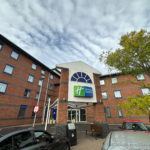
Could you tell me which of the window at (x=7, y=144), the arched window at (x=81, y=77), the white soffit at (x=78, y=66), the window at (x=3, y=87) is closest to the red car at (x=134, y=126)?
the arched window at (x=81, y=77)

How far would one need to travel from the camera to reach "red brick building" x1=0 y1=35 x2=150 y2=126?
8.67 meters

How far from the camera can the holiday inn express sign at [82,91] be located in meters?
8.47

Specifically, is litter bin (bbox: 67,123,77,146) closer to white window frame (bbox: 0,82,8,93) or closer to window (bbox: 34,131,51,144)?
window (bbox: 34,131,51,144)

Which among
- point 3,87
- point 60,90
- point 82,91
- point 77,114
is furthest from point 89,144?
point 3,87

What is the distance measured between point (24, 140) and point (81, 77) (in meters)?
7.65

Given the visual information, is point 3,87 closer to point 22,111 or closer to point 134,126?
point 22,111

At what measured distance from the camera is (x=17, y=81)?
13938 millimetres

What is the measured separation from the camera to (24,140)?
277 cm

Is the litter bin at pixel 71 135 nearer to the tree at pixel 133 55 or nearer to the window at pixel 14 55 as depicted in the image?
the tree at pixel 133 55

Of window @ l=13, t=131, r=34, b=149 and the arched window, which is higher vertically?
the arched window

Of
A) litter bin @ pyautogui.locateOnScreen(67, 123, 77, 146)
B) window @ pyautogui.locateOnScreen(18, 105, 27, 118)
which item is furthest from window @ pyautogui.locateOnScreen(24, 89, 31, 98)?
litter bin @ pyautogui.locateOnScreen(67, 123, 77, 146)

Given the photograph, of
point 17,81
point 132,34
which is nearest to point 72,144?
point 132,34

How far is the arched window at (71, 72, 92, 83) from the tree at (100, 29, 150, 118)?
3126mm

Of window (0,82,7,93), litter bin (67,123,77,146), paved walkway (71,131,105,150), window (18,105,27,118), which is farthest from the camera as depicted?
window (18,105,27,118)
